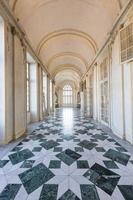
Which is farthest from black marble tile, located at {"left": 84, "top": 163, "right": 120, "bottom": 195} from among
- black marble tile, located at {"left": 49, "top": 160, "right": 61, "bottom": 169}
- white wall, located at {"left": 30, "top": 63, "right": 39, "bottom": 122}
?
white wall, located at {"left": 30, "top": 63, "right": 39, "bottom": 122}

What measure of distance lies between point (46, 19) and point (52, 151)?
17.6 feet

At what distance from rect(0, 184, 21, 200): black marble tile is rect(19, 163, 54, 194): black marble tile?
121mm

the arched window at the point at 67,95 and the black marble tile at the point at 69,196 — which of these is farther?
the arched window at the point at 67,95

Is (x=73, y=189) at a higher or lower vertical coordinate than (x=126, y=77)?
lower

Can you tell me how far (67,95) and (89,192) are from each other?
2487 centimetres

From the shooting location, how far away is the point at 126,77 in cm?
372

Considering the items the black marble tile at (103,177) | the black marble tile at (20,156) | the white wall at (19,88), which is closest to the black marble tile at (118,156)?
the black marble tile at (103,177)

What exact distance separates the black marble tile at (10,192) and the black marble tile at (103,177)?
1.02 m

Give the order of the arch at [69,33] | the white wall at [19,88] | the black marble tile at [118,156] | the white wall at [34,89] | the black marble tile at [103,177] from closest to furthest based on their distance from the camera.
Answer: the black marble tile at [103,177] → the black marble tile at [118,156] → the white wall at [19,88] → the arch at [69,33] → the white wall at [34,89]

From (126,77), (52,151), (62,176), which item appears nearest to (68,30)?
(126,77)

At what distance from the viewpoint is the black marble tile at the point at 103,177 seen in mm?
1747

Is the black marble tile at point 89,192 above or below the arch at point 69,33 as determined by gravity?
below

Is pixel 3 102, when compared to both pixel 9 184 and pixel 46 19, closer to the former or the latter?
pixel 9 184

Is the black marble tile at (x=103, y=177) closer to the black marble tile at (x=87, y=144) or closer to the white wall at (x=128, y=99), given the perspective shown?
the black marble tile at (x=87, y=144)
